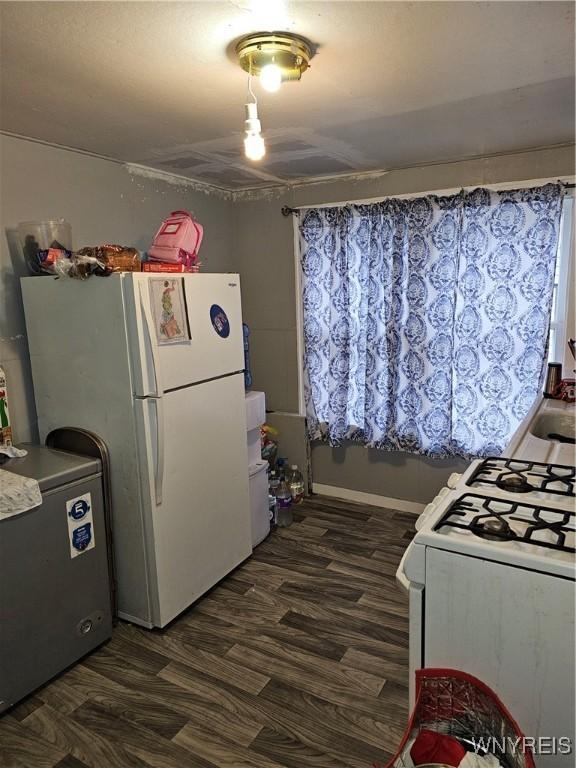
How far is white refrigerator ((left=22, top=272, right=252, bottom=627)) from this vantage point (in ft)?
7.14

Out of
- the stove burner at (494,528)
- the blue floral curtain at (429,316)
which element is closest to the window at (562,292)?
the blue floral curtain at (429,316)

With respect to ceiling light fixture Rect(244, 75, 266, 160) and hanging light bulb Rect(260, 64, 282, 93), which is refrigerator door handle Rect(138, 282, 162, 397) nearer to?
ceiling light fixture Rect(244, 75, 266, 160)

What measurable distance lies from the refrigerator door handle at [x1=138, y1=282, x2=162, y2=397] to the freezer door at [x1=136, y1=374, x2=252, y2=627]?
69 mm

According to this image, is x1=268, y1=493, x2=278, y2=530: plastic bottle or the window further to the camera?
→ x1=268, y1=493, x2=278, y2=530: plastic bottle

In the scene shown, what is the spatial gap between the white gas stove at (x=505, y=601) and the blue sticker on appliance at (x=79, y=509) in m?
1.43

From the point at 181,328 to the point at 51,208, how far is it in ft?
3.10

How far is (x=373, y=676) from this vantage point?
2.06 metres

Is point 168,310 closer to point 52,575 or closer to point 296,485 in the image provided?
point 52,575

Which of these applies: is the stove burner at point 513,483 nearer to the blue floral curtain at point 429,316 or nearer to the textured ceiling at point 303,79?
the textured ceiling at point 303,79

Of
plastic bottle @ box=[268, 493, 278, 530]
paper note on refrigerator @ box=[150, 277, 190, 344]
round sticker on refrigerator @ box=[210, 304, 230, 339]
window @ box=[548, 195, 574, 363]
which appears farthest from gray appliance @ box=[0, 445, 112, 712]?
window @ box=[548, 195, 574, 363]

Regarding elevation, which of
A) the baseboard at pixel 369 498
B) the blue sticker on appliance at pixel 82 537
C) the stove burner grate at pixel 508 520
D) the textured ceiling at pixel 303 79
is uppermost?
the textured ceiling at pixel 303 79

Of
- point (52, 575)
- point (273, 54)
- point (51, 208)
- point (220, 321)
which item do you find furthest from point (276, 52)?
point (52, 575)

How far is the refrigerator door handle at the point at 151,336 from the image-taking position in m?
2.12

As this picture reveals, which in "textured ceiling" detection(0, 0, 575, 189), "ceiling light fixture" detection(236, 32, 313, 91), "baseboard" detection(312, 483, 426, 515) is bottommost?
"baseboard" detection(312, 483, 426, 515)
